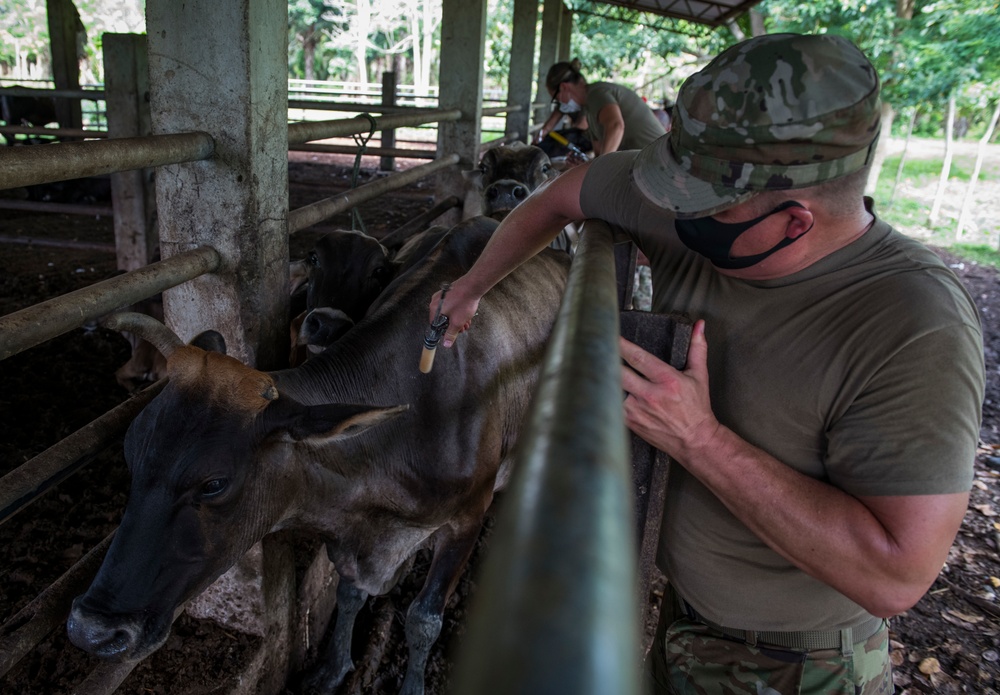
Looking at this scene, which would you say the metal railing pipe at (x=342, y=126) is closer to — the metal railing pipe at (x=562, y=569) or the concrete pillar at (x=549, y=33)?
the metal railing pipe at (x=562, y=569)

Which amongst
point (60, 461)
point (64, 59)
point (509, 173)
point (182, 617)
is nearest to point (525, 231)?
point (60, 461)

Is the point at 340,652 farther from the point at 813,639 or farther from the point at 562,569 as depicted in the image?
the point at 562,569

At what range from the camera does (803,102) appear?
143cm

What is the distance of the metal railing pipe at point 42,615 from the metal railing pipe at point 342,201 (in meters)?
1.46

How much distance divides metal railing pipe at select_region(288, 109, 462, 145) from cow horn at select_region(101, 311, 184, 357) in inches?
41.1

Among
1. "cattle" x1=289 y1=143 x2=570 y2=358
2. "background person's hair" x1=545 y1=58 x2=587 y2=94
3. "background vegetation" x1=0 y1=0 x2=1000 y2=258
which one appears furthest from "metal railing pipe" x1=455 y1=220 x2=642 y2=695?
"background vegetation" x1=0 y1=0 x2=1000 y2=258

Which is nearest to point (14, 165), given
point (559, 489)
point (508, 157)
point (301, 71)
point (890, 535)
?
point (559, 489)

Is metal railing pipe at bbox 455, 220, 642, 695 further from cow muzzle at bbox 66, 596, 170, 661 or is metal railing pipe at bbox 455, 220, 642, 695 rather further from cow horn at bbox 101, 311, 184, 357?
cow horn at bbox 101, 311, 184, 357

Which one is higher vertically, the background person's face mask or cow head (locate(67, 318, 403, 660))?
the background person's face mask

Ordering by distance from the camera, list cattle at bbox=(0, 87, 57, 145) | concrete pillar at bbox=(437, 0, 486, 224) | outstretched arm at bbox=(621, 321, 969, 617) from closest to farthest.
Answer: outstretched arm at bbox=(621, 321, 969, 617) → concrete pillar at bbox=(437, 0, 486, 224) → cattle at bbox=(0, 87, 57, 145)

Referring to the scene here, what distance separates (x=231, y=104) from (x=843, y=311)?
2.03 metres

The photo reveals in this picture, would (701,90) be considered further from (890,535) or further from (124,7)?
(124,7)

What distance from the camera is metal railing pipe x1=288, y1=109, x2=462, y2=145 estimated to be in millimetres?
3064

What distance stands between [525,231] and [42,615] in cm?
168
